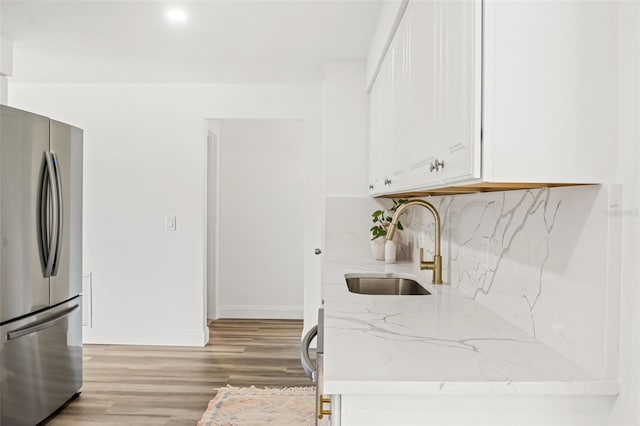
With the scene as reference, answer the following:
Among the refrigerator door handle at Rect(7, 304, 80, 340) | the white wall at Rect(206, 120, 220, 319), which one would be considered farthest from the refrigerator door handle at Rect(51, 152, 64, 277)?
the white wall at Rect(206, 120, 220, 319)

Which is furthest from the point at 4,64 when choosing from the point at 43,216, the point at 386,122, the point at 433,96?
the point at 433,96

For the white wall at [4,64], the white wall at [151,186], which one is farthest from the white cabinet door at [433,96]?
the white wall at [4,64]

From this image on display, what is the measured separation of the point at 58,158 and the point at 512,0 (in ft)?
9.27

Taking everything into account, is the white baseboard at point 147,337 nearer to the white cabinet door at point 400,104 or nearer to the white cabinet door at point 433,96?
the white cabinet door at point 433,96

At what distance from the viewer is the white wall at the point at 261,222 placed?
231 inches

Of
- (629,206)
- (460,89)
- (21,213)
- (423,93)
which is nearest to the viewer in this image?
(629,206)

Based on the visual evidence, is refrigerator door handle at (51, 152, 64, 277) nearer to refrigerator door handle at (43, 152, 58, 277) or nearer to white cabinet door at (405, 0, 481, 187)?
refrigerator door handle at (43, 152, 58, 277)

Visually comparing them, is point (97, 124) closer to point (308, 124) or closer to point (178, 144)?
point (178, 144)

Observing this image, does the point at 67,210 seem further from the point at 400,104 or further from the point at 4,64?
the point at 400,104

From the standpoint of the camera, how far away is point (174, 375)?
3865mm

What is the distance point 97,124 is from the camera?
15.5 ft

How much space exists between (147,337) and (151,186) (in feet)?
4.47

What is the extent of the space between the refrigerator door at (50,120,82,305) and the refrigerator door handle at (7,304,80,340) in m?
0.09

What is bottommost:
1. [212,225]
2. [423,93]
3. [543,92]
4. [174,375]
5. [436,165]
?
[174,375]
